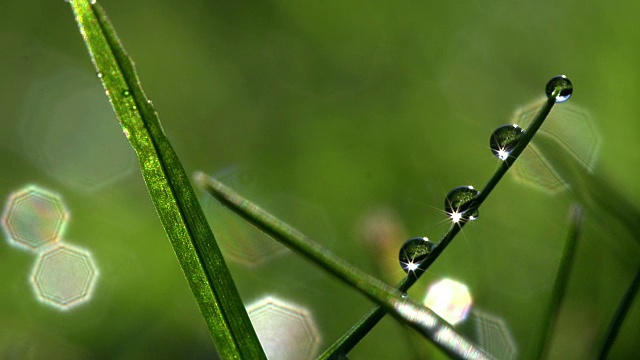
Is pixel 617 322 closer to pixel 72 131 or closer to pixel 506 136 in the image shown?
pixel 506 136

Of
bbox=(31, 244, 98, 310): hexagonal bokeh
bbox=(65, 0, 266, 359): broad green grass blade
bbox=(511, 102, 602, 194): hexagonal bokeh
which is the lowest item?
bbox=(31, 244, 98, 310): hexagonal bokeh

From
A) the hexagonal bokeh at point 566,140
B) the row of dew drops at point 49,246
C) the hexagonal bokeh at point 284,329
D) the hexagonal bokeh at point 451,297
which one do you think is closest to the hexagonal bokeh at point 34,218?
the row of dew drops at point 49,246

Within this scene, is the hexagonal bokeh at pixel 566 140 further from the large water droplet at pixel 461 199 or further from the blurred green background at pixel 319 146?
the large water droplet at pixel 461 199

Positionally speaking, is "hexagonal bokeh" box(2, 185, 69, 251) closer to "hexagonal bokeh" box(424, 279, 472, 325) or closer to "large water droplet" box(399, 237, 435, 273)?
"hexagonal bokeh" box(424, 279, 472, 325)

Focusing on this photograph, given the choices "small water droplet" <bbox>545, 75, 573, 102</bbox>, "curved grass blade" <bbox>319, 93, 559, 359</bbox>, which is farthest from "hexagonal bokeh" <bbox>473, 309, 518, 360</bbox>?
"curved grass blade" <bbox>319, 93, 559, 359</bbox>

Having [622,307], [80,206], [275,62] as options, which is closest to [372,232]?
[275,62]

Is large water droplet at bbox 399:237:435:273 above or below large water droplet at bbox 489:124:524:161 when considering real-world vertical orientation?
below

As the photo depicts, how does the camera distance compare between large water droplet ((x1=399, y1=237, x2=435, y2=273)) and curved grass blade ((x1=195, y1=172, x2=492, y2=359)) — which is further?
large water droplet ((x1=399, y1=237, x2=435, y2=273))

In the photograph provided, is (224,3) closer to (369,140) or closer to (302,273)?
(369,140)
